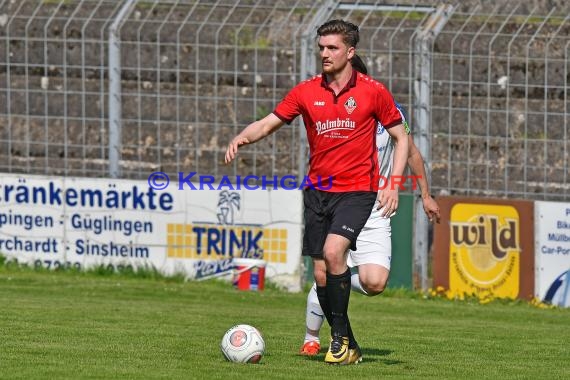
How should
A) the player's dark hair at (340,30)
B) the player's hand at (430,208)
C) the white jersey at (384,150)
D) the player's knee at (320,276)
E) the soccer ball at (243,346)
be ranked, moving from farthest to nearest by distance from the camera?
the white jersey at (384,150), the player's hand at (430,208), the player's knee at (320,276), the player's dark hair at (340,30), the soccer ball at (243,346)

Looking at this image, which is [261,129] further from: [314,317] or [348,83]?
[314,317]

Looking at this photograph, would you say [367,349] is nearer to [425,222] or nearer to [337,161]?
[337,161]

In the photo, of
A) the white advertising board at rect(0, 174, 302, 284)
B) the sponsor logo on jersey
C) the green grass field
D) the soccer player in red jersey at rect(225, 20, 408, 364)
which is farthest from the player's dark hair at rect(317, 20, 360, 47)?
the white advertising board at rect(0, 174, 302, 284)

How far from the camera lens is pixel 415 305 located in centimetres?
1509

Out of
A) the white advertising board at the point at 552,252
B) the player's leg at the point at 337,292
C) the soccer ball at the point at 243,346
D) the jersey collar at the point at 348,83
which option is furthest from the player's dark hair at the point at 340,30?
the white advertising board at the point at 552,252

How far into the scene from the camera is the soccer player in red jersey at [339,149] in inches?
339

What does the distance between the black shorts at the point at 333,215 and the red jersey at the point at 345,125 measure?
6 cm

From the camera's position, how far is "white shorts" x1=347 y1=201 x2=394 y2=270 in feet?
30.3

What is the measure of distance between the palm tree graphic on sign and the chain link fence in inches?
19.3

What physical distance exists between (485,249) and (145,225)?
3.99 meters

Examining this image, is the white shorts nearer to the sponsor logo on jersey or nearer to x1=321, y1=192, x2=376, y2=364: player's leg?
x1=321, y1=192, x2=376, y2=364: player's leg

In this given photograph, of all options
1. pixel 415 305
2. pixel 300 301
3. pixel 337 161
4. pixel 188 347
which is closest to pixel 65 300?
pixel 300 301

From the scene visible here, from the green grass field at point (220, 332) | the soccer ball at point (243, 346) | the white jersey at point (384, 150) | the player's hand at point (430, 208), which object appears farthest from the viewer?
A: the white jersey at point (384, 150)

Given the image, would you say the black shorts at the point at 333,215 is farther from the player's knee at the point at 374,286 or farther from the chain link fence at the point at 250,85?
the chain link fence at the point at 250,85
